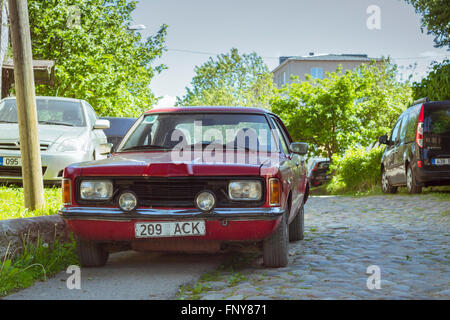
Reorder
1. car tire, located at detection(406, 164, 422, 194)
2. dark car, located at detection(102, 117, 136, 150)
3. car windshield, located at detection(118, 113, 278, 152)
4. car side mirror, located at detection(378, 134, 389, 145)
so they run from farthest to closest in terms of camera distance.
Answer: dark car, located at detection(102, 117, 136, 150)
car side mirror, located at detection(378, 134, 389, 145)
car tire, located at detection(406, 164, 422, 194)
car windshield, located at detection(118, 113, 278, 152)

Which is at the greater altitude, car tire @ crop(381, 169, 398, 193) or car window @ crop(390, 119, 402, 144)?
car window @ crop(390, 119, 402, 144)

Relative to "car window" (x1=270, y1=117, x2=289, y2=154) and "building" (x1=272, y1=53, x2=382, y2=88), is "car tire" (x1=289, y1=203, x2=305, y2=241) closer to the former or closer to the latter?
"car window" (x1=270, y1=117, x2=289, y2=154)

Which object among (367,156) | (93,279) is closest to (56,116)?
(93,279)

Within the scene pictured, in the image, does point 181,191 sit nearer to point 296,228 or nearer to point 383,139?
point 296,228

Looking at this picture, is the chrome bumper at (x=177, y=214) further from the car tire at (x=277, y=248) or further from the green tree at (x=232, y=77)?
the green tree at (x=232, y=77)

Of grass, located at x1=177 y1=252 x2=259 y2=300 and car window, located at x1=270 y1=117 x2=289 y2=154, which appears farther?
car window, located at x1=270 y1=117 x2=289 y2=154

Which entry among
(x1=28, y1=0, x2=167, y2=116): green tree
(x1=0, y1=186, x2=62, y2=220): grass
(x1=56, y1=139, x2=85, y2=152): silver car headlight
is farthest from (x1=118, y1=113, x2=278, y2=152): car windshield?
(x1=28, y1=0, x2=167, y2=116): green tree

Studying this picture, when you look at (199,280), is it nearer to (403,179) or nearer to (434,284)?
(434,284)

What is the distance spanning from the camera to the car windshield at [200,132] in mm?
6008

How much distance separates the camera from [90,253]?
5273 mm

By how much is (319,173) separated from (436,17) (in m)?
14.0

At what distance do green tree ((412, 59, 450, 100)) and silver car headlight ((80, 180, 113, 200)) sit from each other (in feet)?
36.9

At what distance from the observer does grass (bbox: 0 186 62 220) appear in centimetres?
660
